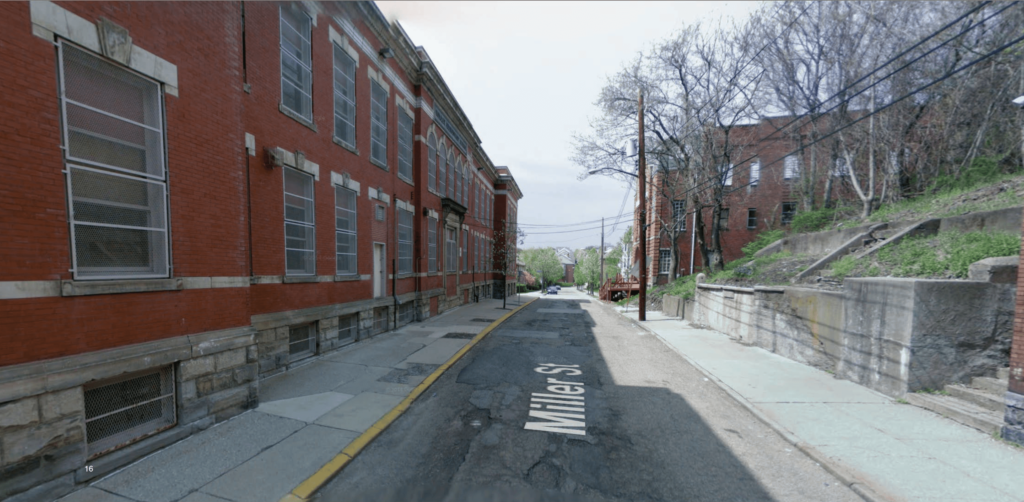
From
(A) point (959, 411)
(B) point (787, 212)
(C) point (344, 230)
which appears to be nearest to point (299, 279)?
(C) point (344, 230)

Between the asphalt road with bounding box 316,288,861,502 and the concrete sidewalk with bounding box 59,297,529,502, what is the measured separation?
1.64 feet

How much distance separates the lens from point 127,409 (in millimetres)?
4066

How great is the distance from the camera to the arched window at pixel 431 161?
15.5 metres

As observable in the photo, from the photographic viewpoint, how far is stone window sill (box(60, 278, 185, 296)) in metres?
3.52

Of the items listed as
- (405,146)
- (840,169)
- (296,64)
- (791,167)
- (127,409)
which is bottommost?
(127,409)

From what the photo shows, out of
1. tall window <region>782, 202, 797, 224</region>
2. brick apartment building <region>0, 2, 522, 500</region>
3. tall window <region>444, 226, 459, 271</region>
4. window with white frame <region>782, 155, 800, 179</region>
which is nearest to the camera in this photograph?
brick apartment building <region>0, 2, 522, 500</region>

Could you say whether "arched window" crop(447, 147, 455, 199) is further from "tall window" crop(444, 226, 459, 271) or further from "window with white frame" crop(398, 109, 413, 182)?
"window with white frame" crop(398, 109, 413, 182)

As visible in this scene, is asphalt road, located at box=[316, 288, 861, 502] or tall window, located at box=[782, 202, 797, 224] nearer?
asphalt road, located at box=[316, 288, 861, 502]

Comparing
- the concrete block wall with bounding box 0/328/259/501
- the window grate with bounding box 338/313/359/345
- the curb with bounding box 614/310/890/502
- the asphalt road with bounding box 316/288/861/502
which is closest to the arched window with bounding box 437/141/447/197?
the window grate with bounding box 338/313/359/345

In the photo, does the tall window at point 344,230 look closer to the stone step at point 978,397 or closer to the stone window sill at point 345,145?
the stone window sill at point 345,145

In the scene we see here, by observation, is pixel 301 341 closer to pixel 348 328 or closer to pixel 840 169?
pixel 348 328

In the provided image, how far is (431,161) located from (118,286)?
509 inches

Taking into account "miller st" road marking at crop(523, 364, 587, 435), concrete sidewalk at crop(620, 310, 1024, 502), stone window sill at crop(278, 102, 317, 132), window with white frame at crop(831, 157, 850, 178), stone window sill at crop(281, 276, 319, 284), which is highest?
window with white frame at crop(831, 157, 850, 178)

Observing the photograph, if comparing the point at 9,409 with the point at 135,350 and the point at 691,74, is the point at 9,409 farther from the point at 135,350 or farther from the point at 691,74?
the point at 691,74
